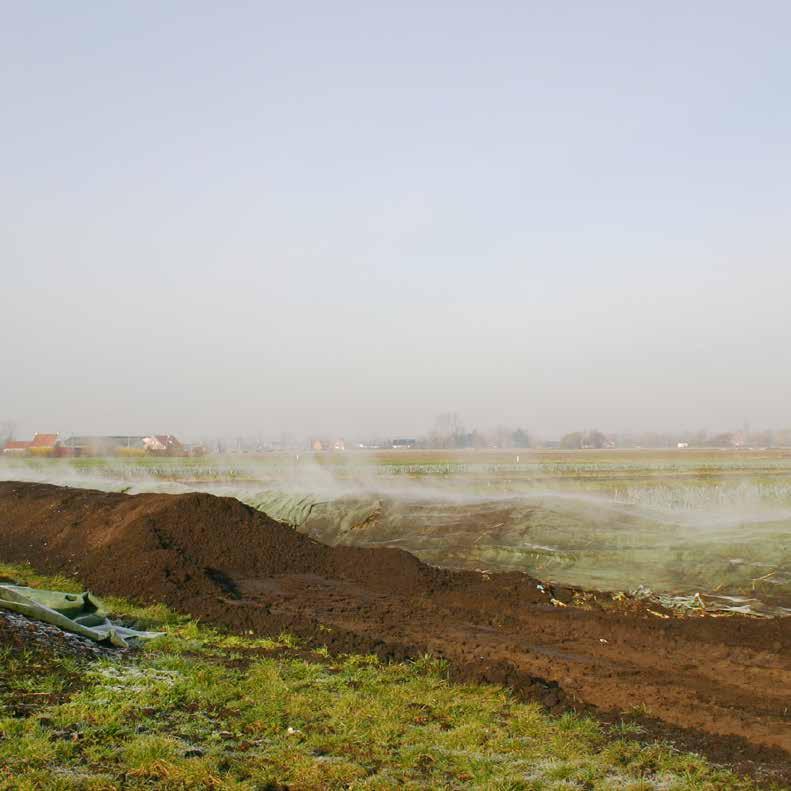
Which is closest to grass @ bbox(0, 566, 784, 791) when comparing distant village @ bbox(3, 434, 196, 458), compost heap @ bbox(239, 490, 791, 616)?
compost heap @ bbox(239, 490, 791, 616)

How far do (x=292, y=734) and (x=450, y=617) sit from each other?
5360mm

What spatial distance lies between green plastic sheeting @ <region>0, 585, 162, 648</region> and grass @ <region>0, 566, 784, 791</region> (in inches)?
27.7

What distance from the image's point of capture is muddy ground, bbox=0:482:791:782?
7.13 metres

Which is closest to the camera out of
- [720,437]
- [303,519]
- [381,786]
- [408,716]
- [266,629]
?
[381,786]

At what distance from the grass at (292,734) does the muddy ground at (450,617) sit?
0.61 metres

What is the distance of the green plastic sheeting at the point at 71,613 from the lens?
331 inches

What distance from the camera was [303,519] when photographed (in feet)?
69.1

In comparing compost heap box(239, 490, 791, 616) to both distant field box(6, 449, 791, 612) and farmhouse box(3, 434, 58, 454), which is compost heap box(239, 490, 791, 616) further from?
farmhouse box(3, 434, 58, 454)

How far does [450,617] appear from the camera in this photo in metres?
Result: 11.1

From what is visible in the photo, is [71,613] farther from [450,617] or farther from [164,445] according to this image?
[164,445]

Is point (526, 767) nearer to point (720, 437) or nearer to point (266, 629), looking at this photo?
point (266, 629)

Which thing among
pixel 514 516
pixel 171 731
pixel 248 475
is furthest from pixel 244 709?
pixel 248 475

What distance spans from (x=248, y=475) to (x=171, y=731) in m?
39.9

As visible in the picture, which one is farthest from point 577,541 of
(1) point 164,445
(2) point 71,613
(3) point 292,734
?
(1) point 164,445
